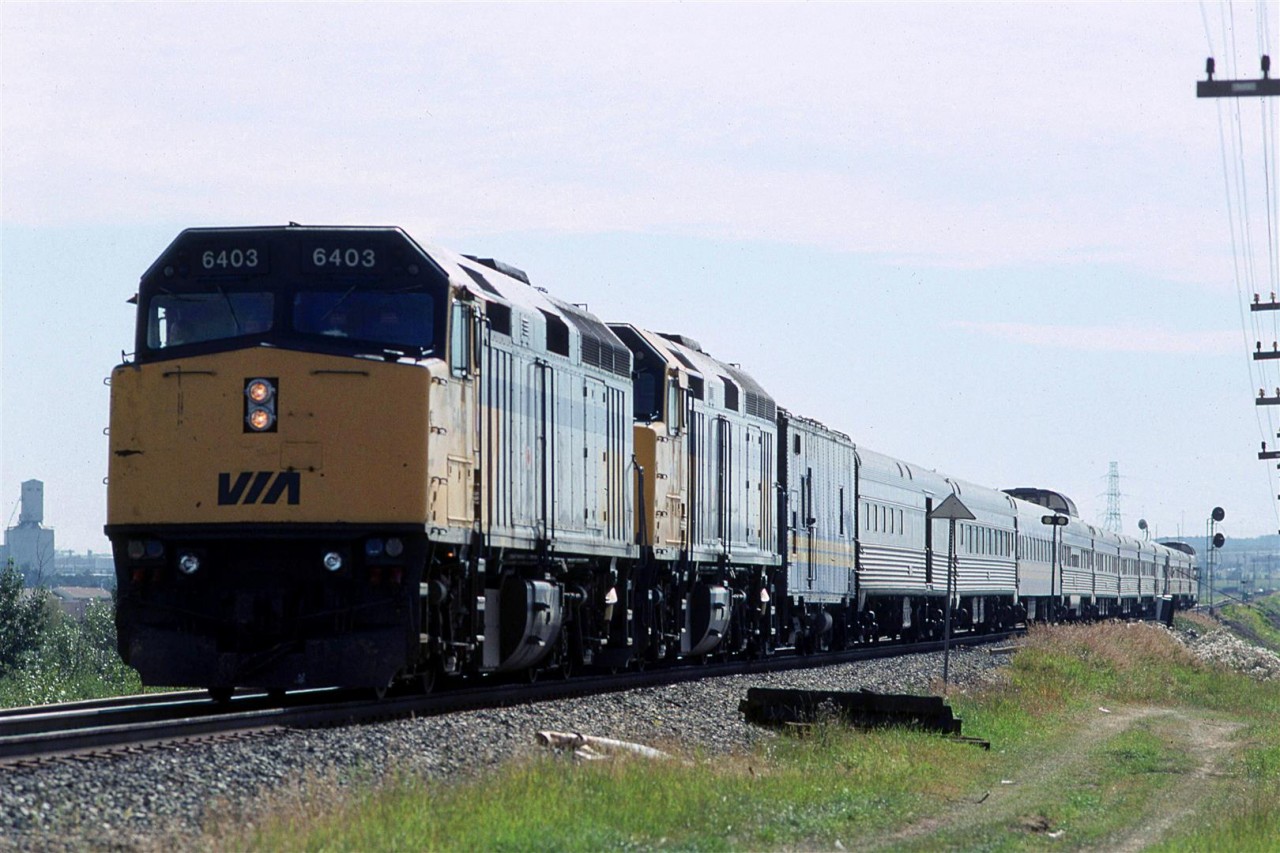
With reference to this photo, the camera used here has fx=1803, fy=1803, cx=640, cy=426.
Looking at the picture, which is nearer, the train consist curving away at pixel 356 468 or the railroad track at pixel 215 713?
the railroad track at pixel 215 713

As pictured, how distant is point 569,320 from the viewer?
19.4 m

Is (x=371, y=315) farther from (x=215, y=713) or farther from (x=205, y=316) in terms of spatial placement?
(x=215, y=713)

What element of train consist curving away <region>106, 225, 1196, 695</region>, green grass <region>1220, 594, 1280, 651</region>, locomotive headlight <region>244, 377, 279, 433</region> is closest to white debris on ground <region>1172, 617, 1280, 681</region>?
train consist curving away <region>106, 225, 1196, 695</region>

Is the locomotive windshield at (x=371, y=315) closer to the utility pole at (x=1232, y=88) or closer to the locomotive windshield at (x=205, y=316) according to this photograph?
the locomotive windshield at (x=205, y=316)

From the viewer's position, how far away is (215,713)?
14.9 m

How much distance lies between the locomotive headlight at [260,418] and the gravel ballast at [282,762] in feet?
8.72

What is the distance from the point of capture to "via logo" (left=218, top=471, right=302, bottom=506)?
1452cm

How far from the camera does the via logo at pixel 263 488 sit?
14516 mm

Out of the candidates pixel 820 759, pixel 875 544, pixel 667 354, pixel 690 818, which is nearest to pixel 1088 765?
pixel 820 759

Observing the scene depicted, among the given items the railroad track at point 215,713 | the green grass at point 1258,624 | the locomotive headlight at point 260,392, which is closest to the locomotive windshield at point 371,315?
the locomotive headlight at point 260,392

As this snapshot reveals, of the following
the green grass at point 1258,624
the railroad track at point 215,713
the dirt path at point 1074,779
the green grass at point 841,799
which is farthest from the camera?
the green grass at point 1258,624

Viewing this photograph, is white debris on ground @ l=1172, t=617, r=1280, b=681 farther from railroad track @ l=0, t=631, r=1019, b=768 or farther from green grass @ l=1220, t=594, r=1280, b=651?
green grass @ l=1220, t=594, r=1280, b=651

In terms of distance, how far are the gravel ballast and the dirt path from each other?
104 inches

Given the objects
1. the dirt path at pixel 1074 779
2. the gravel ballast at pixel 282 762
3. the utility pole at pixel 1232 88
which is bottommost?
the dirt path at pixel 1074 779
